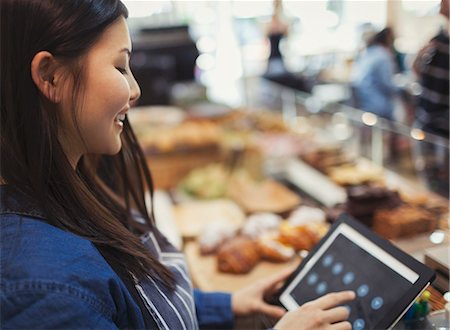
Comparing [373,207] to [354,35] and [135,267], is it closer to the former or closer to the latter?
[135,267]

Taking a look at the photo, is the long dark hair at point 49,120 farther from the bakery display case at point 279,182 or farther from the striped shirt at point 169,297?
the bakery display case at point 279,182

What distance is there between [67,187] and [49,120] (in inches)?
5.2

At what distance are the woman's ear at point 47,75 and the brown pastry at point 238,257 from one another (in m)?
1.18

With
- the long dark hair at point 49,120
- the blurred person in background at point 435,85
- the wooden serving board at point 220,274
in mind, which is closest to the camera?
the long dark hair at point 49,120

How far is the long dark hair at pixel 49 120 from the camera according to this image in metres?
0.90

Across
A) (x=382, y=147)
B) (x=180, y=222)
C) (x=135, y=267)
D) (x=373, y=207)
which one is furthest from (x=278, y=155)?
(x=135, y=267)

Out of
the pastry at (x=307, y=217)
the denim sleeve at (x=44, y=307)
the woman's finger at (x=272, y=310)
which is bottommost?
the pastry at (x=307, y=217)

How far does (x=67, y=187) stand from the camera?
38.5 inches

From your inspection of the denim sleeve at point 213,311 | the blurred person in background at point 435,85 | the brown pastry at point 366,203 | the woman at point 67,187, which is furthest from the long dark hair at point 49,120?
the blurred person in background at point 435,85

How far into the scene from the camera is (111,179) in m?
1.48

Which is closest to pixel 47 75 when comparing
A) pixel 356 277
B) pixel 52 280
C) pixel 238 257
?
pixel 52 280

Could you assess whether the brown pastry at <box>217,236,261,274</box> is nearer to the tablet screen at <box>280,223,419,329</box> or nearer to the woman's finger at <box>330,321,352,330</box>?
the tablet screen at <box>280,223,419,329</box>

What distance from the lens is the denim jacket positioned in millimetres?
787

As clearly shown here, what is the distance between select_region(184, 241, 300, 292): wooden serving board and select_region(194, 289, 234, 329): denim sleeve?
0.38 metres
